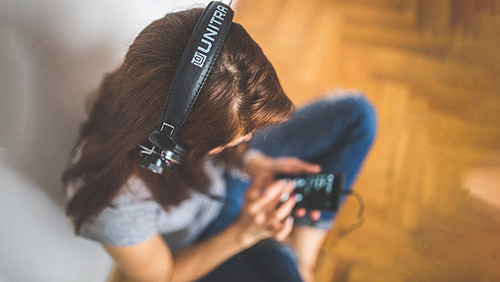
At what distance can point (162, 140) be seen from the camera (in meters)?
0.40

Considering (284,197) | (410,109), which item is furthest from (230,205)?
(410,109)

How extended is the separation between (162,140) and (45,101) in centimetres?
23

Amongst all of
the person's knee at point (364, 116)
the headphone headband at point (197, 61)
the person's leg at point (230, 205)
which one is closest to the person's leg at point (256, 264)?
the person's leg at point (230, 205)

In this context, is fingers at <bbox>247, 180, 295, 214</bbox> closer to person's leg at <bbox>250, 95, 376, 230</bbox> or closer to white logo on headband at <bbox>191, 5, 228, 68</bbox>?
person's leg at <bbox>250, 95, 376, 230</bbox>

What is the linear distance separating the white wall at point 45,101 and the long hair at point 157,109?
0.14 feet

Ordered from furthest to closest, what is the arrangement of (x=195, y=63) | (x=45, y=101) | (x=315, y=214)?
(x=315, y=214), (x=45, y=101), (x=195, y=63)

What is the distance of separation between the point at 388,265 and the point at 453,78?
0.74 meters

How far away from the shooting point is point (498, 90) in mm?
1192

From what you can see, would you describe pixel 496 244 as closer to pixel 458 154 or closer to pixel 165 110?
pixel 458 154

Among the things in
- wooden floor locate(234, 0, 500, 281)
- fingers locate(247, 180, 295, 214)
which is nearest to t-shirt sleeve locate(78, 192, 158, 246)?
fingers locate(247, 180, 295, 214)

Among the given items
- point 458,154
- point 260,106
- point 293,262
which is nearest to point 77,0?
point 260,106

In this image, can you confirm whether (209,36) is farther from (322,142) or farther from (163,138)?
(322,142)

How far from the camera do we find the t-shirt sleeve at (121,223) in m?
0.51

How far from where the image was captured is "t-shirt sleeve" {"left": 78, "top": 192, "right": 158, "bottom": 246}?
0.51 meters
